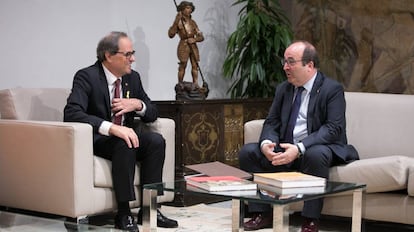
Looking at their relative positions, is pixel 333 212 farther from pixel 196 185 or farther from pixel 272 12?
pixel 272 12

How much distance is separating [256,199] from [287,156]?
114 cm

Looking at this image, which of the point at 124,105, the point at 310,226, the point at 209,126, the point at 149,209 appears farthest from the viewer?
the point at 209,126

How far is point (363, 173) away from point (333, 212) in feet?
1.01

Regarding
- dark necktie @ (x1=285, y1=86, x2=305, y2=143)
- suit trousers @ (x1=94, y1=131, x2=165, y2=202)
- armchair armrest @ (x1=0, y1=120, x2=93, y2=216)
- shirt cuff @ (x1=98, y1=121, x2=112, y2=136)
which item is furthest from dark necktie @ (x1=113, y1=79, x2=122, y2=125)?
dark necktie @ (x1=285, y1=86, x2=305, y2=143)

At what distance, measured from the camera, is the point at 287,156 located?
161 inches

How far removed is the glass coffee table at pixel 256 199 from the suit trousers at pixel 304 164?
55 centimetres

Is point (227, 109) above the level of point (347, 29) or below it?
below

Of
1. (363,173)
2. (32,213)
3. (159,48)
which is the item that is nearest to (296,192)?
(363,173)

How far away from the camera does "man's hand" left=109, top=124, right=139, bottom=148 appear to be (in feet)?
13.4

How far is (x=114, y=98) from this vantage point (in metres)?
4.39

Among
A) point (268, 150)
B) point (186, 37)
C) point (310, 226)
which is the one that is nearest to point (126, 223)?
point (268, 150)

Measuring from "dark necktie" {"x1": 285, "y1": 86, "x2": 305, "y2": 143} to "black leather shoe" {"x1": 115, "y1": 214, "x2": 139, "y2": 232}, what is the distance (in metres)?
1.02

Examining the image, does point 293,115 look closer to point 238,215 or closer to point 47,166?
point 238,215

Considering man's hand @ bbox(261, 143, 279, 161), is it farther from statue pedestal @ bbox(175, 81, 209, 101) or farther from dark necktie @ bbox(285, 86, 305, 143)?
statue pedestal @ bbox(175, 81, 209, 101)
